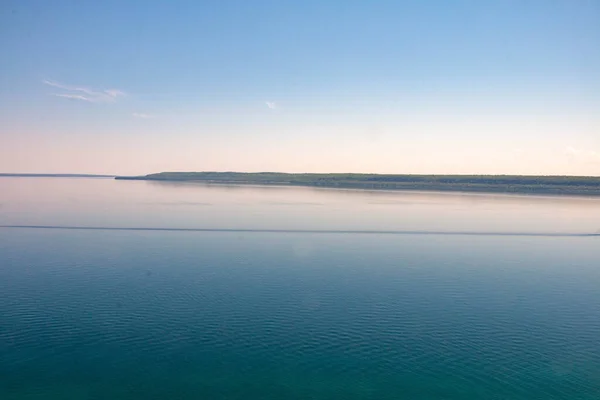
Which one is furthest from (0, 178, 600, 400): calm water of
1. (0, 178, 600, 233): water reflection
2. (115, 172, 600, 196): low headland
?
(115, 172, 600, 196): low headland

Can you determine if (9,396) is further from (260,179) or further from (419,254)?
(260,179)

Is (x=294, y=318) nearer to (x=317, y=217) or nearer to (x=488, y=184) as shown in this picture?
(x=317, y=217)

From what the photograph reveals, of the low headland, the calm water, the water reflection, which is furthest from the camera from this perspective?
the low headland

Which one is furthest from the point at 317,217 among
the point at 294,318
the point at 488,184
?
the point at 488,184

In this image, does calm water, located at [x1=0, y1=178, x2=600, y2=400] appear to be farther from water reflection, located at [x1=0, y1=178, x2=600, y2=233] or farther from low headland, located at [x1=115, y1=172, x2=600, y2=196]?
low headland, located at [x1=115, y1=172, x2=600, y2=196]

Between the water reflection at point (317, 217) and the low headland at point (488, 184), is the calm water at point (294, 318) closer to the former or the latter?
the water reflection at point (317, 217)

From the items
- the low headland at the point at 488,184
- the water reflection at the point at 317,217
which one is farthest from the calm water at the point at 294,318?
the low headland at the point at 488,184

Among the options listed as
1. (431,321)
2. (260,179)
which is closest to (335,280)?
(431,321)

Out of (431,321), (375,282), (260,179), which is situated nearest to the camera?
(431,321)
